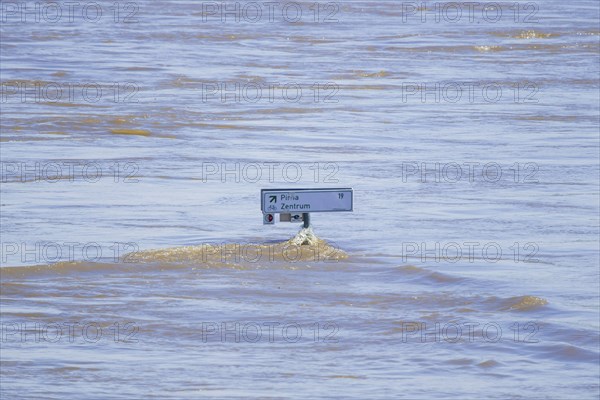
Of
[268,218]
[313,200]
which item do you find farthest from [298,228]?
[268,218]

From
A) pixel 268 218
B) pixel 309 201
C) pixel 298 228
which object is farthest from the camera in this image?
pixel 298 228

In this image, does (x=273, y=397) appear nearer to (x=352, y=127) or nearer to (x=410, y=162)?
(x=410, y=162)

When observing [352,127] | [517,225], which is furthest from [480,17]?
[517,225]

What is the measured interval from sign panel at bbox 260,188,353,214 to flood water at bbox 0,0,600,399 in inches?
21.1

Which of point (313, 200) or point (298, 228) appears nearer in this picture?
point (313, 200)

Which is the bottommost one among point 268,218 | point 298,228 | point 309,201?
point 298,228

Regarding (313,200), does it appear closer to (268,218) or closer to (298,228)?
(268,218)

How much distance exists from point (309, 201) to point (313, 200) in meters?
0.03

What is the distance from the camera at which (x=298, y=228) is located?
12773 millimetres

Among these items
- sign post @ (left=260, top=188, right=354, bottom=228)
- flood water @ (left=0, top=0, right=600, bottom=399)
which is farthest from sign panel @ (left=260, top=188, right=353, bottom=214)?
flood water @ (left=0, top=0, right=600, bottom=399)

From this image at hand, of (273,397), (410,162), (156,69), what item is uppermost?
(156,69)

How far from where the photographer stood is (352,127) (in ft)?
A: 62.3

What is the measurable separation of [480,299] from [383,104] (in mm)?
10994

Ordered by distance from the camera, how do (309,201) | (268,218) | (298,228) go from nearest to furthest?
1. (268,218)
2. (309,201)
3. (298,228)
